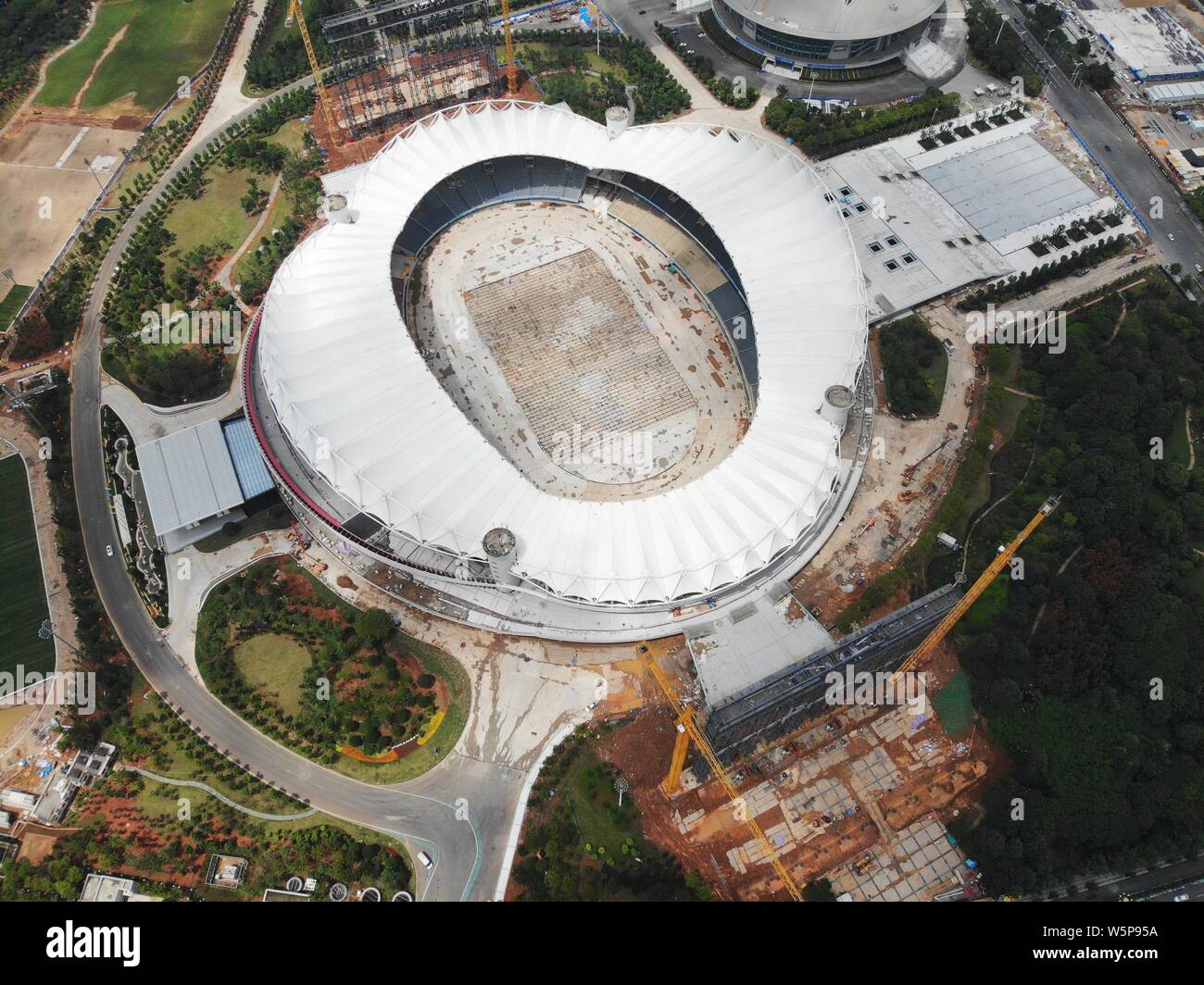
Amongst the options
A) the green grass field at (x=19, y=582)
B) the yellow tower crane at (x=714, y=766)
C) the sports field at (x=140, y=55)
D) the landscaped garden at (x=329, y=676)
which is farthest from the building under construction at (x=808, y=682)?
the sports field at (x=140, y=55)

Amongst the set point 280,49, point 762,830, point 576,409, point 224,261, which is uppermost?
point 280,49

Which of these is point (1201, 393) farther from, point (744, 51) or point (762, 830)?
point (744, 51)

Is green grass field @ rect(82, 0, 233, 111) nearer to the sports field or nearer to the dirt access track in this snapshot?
the sports field

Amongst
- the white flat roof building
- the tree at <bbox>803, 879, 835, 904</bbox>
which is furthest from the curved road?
the white flat roof building

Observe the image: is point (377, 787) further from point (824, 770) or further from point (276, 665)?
point (824, 770)

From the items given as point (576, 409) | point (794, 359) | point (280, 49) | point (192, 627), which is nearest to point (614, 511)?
point (576, 409)

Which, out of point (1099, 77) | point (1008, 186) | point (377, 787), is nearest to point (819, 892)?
point (377, 787)
